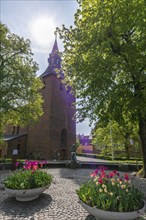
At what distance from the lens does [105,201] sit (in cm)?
363

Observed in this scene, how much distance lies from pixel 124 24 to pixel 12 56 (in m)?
13.3

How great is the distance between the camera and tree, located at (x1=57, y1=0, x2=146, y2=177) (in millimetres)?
8297

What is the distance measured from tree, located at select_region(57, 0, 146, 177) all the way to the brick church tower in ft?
46.6

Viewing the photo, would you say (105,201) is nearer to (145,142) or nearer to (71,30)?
(145,142)

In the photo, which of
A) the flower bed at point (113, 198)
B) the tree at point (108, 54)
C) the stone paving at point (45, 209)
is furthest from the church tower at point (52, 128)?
the flower bed at point (113, 198)

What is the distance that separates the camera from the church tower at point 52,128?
81.1 feet

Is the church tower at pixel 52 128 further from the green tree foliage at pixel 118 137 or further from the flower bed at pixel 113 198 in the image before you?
the flower bed at pixel 113 198

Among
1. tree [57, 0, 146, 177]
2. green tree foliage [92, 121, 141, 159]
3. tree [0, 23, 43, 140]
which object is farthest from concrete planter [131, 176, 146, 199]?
green tree foliage [92, 121, 141, 159]

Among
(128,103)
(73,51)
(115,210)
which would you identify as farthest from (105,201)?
(73,51)

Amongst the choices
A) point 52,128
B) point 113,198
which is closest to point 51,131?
point 52,128

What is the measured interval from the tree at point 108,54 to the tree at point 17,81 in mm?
7285

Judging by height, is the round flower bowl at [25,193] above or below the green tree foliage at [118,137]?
below

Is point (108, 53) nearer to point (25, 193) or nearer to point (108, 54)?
point (108, 54)

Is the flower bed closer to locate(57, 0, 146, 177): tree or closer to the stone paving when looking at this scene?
the stone paving
